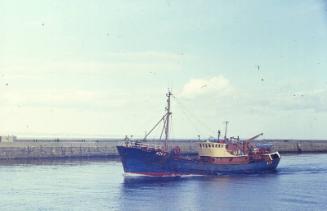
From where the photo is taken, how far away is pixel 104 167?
271 ft

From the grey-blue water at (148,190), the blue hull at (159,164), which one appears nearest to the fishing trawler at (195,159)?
the blue hull at (159,164)

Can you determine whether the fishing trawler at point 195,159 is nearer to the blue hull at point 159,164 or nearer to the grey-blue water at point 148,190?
the blue hull at point 159,164

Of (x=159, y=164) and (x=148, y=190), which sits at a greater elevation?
(x=159, y=164)

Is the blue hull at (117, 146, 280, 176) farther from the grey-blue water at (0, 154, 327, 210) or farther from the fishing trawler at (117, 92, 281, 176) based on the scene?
the grey-blue water at (0, 154, 327, 210)

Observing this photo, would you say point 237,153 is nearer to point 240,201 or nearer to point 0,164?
point 240,201

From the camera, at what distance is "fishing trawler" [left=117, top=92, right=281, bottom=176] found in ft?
230

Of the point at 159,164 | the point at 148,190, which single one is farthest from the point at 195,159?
the point at 148,190

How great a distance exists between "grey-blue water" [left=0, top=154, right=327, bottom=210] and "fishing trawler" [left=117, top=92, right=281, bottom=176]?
2189 millimetres

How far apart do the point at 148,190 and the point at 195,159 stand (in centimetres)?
1804

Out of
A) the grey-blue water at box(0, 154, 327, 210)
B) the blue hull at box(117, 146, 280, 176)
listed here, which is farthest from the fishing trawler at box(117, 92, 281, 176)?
the grey-blue water at box(0, 154, 327, 210)

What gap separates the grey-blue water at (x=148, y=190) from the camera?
4822 cm

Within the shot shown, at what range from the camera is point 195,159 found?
73.8 metres

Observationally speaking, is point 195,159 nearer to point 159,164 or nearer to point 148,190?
point 159,164

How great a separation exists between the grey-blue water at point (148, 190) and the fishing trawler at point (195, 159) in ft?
7.18
